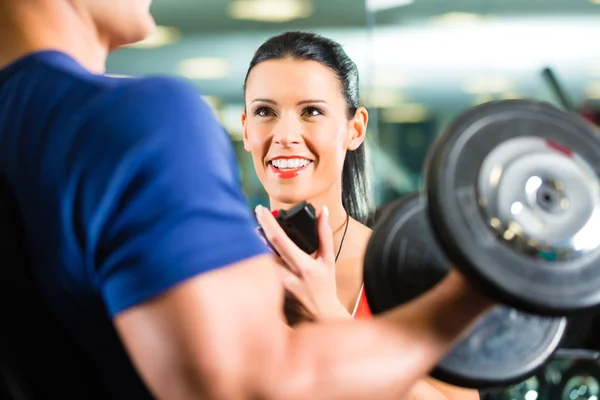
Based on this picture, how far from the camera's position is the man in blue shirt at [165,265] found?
24.4 inches

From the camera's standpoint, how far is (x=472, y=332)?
81cm

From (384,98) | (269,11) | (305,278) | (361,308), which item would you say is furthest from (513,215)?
(269,11)

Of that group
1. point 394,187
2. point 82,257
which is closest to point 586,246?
point 82,257

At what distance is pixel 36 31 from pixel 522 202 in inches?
18.0

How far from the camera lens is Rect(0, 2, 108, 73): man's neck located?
30.4 inches

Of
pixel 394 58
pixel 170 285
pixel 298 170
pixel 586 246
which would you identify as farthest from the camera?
pixel 394 58

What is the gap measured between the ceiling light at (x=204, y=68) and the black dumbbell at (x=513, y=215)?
3.97 metres

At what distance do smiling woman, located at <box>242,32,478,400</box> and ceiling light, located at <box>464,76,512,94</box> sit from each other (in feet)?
10.6

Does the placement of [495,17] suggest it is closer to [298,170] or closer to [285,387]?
[298,170]

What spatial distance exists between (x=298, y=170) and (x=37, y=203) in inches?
35.7

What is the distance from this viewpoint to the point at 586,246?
745 millimetres

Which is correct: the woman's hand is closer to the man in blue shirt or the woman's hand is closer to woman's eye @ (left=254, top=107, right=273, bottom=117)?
the man in blue shirt

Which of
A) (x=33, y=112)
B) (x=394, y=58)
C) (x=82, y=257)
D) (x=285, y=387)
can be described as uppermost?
(x=394, y=58)

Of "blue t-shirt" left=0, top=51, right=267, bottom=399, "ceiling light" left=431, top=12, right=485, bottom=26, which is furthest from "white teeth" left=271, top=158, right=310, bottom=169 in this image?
"ceiling light" left=431, top=12, right=485, bottom=26
